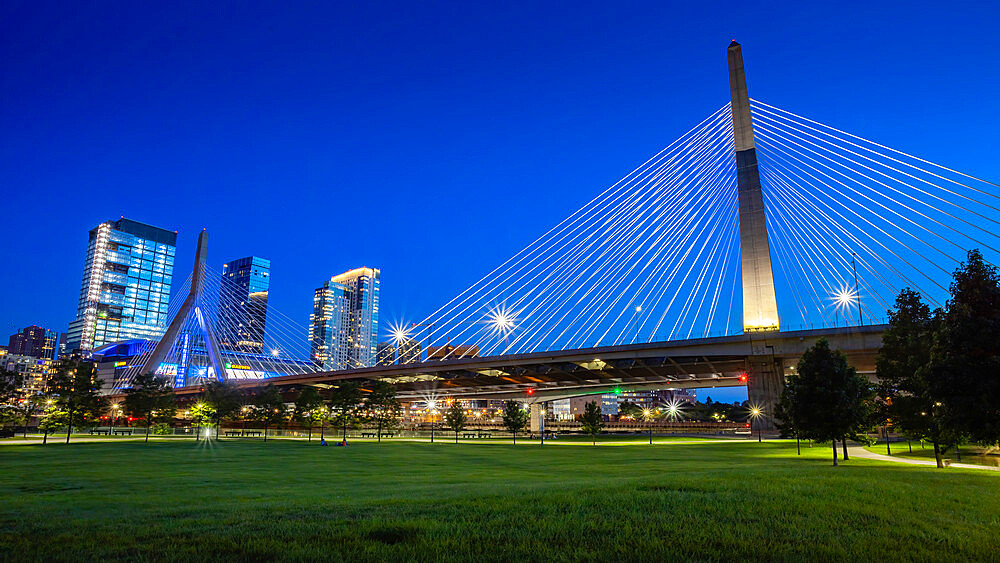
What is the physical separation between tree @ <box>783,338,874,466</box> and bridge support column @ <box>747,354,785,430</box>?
35.1m

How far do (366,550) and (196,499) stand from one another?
8.83 metres

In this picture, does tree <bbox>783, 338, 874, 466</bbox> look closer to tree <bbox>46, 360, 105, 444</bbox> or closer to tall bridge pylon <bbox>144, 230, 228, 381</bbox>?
tree <bbox>46, 360, 105, 444</bbox>

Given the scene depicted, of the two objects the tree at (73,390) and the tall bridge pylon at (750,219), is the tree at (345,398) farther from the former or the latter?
the tall bridge pylon at (750,219)

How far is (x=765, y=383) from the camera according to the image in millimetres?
63125

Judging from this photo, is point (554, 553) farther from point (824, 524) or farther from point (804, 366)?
point (804, 366)

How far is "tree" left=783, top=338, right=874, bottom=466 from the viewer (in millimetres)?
26906

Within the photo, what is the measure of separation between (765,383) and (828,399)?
38.6 meters

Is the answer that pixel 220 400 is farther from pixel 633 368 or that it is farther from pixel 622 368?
pixel 633 368

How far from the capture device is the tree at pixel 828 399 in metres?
26.9

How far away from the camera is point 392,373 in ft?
306

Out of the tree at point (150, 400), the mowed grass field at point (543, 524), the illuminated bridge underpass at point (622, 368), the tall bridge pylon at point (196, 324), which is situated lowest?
the mowed grass field at point (543, 524)

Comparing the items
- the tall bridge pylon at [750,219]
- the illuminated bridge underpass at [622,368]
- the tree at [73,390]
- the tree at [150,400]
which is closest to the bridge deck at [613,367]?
the illuminated bridge underpass at [622,368]

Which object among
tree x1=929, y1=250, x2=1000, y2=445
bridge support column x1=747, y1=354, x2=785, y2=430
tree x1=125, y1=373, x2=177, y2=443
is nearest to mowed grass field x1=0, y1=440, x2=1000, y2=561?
tree x1=929, y1=250, x2=1000, y2=445

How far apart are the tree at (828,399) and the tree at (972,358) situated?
34.4 ft
